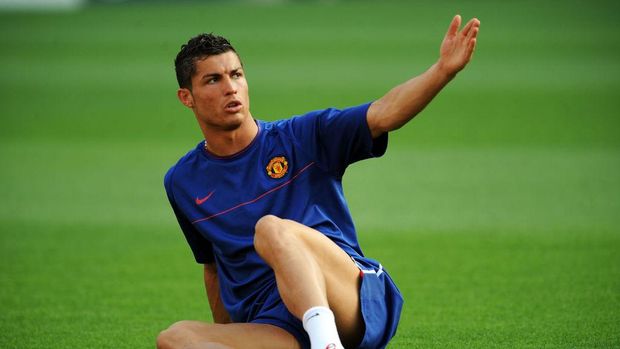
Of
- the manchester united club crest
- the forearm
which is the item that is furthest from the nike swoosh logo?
the forearm

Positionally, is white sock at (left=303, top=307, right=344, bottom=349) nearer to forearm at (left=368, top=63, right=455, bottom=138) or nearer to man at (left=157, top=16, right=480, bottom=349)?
man at (left=157, top=16, right=480, bottom=349)

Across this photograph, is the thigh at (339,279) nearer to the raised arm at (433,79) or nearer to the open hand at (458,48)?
the raised arm at (433,79)

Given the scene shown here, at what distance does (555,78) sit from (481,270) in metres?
10.5

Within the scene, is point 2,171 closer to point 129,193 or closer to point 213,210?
point 129,193

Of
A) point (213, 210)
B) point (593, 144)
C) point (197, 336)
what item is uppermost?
point (213, 210)

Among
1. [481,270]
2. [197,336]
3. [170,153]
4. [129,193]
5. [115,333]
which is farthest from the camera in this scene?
[170,153]

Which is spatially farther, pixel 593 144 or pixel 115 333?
pixel 593 144

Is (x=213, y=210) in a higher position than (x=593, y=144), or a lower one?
higher

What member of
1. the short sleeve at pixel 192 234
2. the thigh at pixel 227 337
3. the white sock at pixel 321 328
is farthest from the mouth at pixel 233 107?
the white sock at pixel 321 328

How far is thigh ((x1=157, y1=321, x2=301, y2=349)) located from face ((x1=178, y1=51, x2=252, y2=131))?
86 centimetres

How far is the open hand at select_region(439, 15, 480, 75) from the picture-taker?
161 inches

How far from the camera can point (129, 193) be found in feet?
35.2

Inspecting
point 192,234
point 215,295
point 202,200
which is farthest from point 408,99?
point 215,295

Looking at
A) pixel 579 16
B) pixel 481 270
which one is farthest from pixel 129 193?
pixel 579 16
